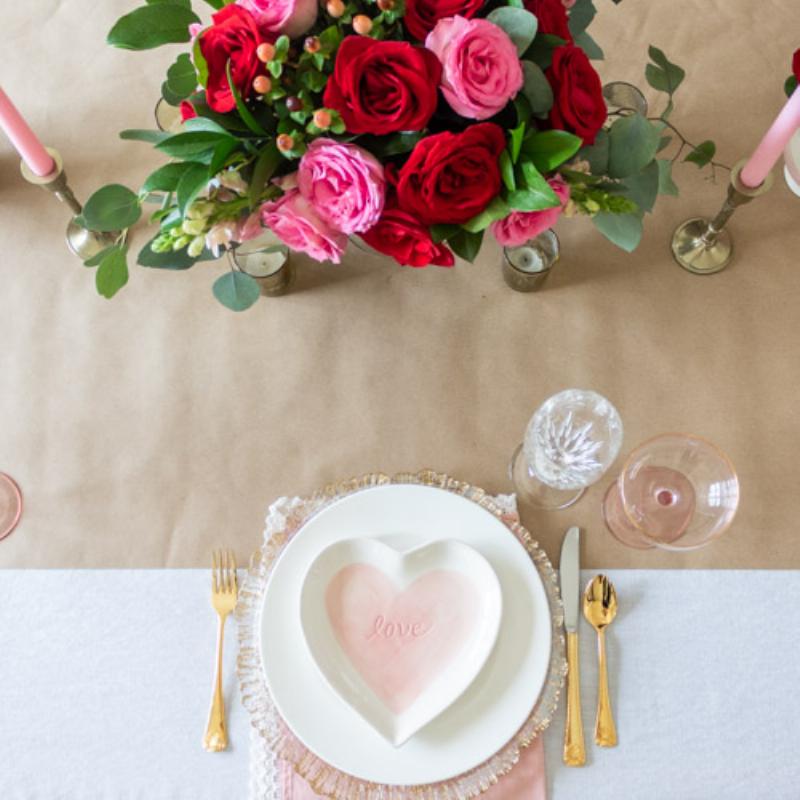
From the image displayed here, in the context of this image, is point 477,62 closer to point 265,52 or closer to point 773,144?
point 265,52

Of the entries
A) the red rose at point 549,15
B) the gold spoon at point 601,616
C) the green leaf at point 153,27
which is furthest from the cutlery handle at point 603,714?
the green leaf at point 153,27

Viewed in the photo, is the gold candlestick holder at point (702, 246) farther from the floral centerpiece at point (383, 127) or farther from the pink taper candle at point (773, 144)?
the floral centerpiece at point (383, 127)

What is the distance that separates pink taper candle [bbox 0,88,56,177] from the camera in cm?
78

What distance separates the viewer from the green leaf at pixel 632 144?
25.6 inches

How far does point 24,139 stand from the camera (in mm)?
825

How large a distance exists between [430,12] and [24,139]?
1.60ft

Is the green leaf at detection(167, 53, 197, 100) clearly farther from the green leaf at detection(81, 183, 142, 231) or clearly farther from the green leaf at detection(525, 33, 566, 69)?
the green leaf at detection(525, 33, 566, 69)

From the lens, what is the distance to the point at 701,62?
1.03 metres

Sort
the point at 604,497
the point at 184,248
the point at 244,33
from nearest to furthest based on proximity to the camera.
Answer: the point at 244,33 < the point at 184,248 < the point at 604,497

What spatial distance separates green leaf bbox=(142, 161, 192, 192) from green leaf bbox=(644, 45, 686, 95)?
0.53m

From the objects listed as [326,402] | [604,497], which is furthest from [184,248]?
[604,497]

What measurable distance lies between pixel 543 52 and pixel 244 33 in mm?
235

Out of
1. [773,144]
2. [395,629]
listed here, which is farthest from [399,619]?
[773,144]

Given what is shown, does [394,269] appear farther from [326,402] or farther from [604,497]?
[604,497]
